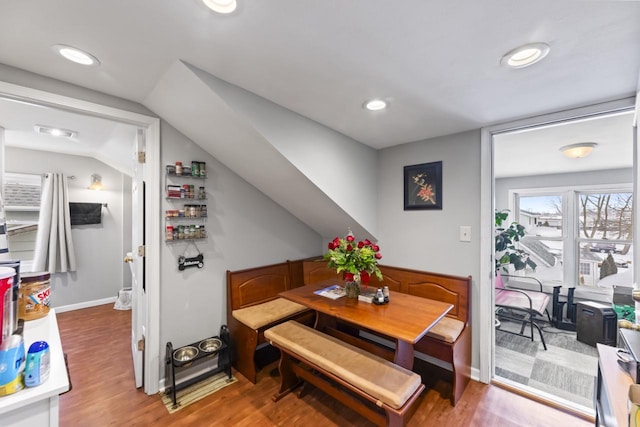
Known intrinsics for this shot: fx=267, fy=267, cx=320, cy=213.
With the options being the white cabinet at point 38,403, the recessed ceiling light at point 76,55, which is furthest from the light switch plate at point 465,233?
the recessed ceiling light at point 76,55

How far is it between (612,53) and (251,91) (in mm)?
1830

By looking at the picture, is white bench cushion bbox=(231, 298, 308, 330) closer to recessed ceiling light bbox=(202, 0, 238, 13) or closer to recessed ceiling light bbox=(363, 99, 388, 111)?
recessed ceiling light bbox=(363, 99, 388, 111)

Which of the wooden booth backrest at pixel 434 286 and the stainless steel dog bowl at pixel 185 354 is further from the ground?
the wooden booth backrest at pixel 434 286

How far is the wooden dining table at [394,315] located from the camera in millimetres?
1552

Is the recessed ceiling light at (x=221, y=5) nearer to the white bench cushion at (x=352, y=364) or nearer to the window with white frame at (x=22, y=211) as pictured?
the white bench cushion at (x=352, y=364)

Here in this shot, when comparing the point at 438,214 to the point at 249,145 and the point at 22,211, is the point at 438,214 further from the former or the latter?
the point at 22,211

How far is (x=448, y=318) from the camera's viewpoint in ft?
7.50

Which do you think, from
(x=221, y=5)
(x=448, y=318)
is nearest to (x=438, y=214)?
(x=448, y=318)

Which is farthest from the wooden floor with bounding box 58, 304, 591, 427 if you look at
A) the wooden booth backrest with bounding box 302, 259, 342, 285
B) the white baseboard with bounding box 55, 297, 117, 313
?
the white baseboard with bounding box 55, 297, 117, 313

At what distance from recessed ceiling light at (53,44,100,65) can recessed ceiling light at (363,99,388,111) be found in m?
1.57

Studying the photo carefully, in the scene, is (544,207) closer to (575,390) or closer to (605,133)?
(605,133)

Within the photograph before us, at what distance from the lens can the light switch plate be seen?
2.30 metres

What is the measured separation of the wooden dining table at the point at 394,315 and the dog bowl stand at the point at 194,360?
0.70m

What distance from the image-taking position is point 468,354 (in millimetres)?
2244
